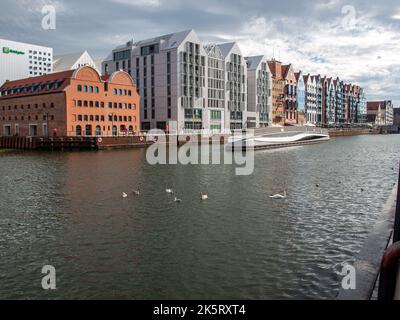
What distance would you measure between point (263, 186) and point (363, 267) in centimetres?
1937

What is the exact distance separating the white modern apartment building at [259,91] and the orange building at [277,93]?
618 cm

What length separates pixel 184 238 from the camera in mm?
17328

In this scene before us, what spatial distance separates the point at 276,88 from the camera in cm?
16800

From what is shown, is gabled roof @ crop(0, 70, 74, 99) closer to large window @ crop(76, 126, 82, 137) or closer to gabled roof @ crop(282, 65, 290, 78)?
large window @ crop(76, 126, 82, 137)

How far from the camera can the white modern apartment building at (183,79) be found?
118875 mm

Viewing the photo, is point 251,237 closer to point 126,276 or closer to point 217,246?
point 217,246

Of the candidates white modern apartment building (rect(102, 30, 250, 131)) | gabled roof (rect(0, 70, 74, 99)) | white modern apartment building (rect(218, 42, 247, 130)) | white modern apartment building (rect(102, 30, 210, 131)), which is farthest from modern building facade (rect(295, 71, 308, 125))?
gabled roof (rect(0, 70, 74, 99))

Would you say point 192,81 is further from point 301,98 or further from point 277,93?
point 301,98

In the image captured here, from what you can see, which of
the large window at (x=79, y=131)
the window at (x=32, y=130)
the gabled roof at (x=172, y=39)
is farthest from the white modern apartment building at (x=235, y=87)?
the window at (x=32, y=130)

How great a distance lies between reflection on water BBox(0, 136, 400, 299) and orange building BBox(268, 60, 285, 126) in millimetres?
136349

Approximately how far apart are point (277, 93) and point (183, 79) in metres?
62.1

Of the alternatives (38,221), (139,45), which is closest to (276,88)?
(139,45)

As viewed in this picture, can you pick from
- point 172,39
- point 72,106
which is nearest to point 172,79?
point 172,39

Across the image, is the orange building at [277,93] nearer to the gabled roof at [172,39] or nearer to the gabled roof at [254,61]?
the gabled roof at [254,61]
